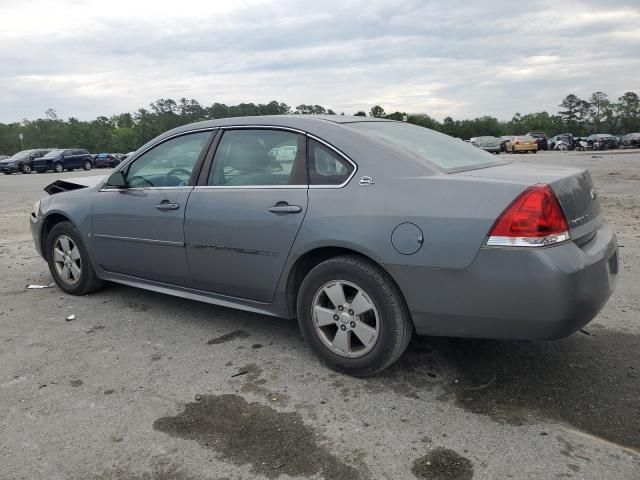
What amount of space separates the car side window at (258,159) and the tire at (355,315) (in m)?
0.65

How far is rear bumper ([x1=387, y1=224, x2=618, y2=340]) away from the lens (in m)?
2.74

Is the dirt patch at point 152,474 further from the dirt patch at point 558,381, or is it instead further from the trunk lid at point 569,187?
the trunk lid at point 569,187

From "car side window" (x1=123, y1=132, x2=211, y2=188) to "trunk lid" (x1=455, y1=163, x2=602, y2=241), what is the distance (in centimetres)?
205

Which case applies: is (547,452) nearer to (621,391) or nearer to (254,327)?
(621,391)

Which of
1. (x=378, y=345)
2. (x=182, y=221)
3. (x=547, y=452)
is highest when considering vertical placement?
(x=182, y=221)

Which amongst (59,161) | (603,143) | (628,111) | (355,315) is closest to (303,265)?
(355,315)

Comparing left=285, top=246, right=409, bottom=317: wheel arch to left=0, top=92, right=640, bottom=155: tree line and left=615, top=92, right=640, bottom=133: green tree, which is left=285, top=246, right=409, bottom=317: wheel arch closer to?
left=0, top=92, right=640, bottom=155: tree line

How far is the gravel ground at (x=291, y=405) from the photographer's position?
2545mm

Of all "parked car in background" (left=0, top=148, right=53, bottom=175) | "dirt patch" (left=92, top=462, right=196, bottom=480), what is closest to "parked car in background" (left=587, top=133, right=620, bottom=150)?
"parked car in background" (left=0, top=148, right=53, bottom=175)

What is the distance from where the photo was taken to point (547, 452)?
2.55 metres

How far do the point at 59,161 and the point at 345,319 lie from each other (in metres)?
35.1

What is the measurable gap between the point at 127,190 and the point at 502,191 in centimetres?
302

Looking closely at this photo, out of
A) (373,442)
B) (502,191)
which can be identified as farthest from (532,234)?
(373,442)

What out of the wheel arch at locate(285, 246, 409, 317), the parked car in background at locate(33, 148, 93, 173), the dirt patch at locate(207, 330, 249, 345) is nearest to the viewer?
the wheel arch at locate(285, 246, 409, 317)
